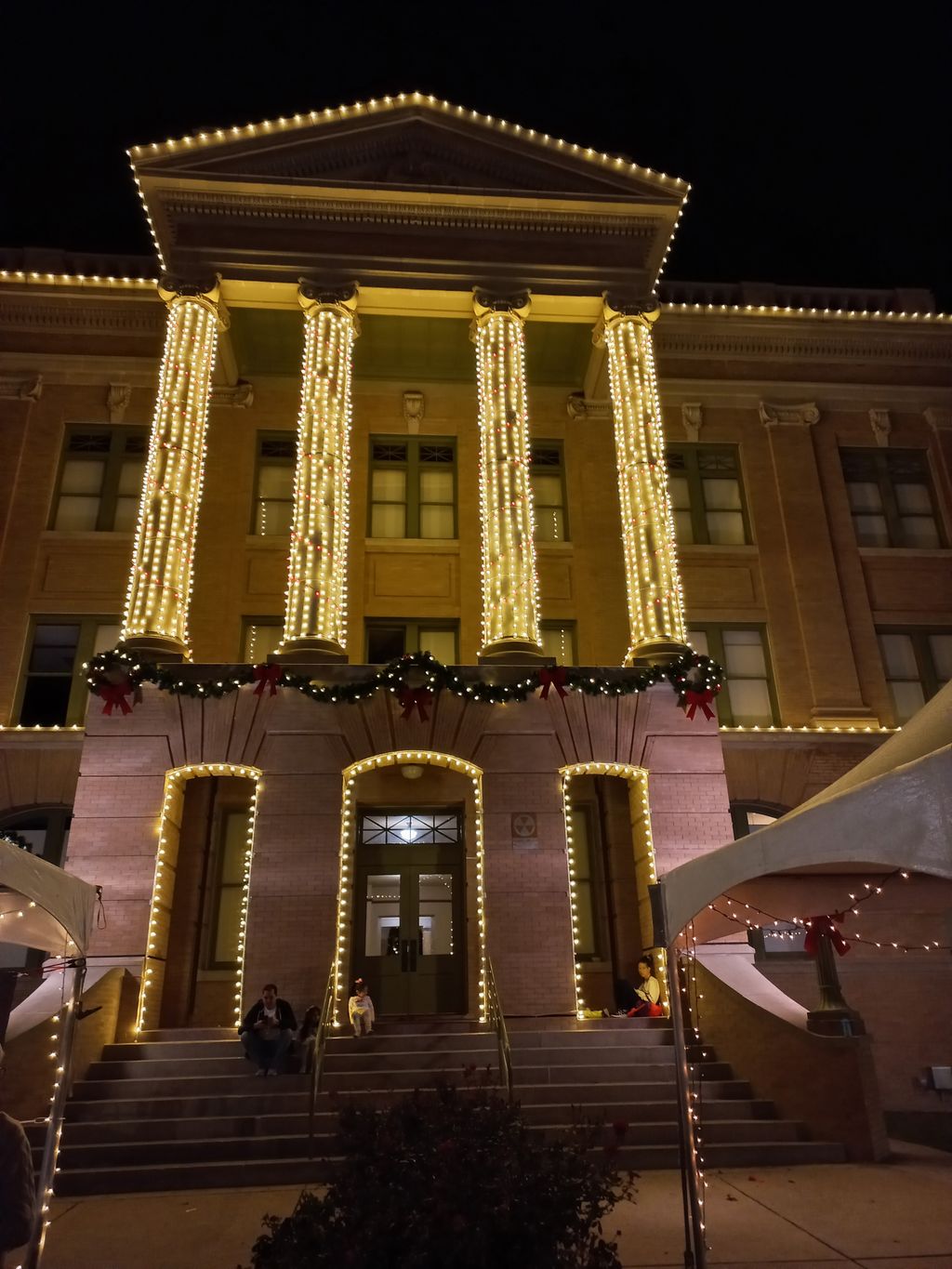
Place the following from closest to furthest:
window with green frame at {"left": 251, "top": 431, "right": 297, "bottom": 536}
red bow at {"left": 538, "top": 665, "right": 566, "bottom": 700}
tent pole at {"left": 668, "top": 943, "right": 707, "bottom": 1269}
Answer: tent pole at {"left": 668, "top": 943, "right": 707, "bottom": 1269} → red bow at {"left": 538, "top": 665, "right": 566, "bottom": 700} → window with green frame at {"left": 251, "top": 431, "right": 297, "bottom": 536}

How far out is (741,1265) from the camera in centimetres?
711

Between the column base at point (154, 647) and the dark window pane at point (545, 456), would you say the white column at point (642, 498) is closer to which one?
the dark window pane at point (545, 456)

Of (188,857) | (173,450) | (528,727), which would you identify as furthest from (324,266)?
(188,857)

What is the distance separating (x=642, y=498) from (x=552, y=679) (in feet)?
15.0

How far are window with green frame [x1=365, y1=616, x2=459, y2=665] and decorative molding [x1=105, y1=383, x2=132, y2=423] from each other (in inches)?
293

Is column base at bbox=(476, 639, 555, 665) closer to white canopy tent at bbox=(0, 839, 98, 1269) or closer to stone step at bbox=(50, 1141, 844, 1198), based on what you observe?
stone step at bbox=(50, 1141, 844, 1198)

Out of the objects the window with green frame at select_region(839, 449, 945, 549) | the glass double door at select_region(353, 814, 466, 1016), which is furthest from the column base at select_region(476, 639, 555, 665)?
the window with green frame at select_region(839, 449, 945, 549)

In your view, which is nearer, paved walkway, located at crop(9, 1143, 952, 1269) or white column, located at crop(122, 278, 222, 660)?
paved walkway, located at crop(9, 1143, 952, 1269)

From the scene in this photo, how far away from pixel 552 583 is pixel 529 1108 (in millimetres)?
11601

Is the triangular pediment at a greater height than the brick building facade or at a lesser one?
greater

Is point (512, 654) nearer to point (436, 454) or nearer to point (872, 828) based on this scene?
point (436, 454)

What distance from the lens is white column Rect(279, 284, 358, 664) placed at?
55.6 feet

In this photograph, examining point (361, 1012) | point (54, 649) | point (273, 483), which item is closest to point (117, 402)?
point (273, 483)

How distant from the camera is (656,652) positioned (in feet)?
56.3
